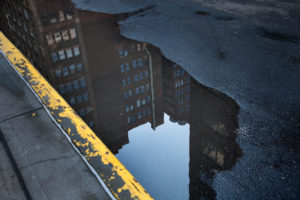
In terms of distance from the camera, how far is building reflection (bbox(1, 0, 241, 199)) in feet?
12.9

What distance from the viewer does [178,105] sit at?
511 centimetres

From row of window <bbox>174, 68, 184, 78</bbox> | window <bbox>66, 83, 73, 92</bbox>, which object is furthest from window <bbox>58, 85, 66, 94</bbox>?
row of window <bbox>174, 68, 184, 78</bbox>

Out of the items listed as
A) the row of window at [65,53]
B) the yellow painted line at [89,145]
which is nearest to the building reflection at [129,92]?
the row of window at [65,53]

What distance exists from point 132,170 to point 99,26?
6.37 metres

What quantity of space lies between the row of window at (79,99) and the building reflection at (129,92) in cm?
2

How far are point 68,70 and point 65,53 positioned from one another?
3.54 feet

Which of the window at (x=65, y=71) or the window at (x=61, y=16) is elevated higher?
the window at (x=61, y=16)

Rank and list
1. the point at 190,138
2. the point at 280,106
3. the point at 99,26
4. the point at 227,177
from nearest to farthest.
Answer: the point at 227,177, the point at 190,138, the point at 280,106, the point at 99,26

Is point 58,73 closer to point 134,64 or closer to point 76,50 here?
point 76,50

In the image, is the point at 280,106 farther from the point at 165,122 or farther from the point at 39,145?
the point at 39,145

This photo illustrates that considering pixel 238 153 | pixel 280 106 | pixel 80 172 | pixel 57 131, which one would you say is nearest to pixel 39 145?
pixel 57 131

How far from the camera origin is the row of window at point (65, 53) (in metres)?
6.88

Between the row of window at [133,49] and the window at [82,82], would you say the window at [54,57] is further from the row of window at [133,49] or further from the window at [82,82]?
the row of window at [133,49]

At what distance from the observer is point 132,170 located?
3.69 m
